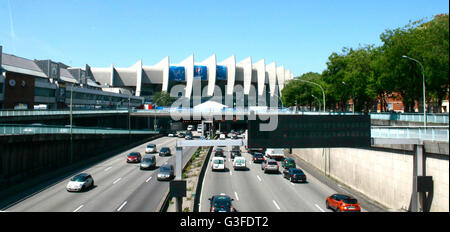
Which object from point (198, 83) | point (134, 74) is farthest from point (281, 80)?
point (134, 74)

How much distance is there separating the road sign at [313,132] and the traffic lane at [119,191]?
1176cm

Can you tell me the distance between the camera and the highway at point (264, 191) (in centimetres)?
2141

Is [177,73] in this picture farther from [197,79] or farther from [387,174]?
[387,174]

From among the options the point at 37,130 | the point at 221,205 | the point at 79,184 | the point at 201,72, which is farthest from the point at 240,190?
the point at 201,72

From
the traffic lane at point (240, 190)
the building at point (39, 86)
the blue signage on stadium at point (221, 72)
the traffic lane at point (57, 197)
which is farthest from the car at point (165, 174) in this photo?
the blue signage on stadium at point (221, 72)

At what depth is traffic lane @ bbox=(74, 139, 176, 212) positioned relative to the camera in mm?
20697

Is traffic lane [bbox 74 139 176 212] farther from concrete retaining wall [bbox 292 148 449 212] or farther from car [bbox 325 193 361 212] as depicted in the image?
concrete retaining wall [bbox 292 148 449 212]

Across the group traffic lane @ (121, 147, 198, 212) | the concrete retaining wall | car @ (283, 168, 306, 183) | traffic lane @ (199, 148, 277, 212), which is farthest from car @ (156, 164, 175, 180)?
the concrete retaining wall

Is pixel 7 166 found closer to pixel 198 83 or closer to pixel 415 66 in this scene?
pixel 415 66

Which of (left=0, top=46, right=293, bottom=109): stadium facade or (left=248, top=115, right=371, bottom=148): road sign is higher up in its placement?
(left=0, top=46, right=293, bottom=109): stadium facade

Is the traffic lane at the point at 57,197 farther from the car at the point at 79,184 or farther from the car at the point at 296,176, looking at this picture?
the car at the point at 296,176

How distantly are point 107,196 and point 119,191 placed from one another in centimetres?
173
